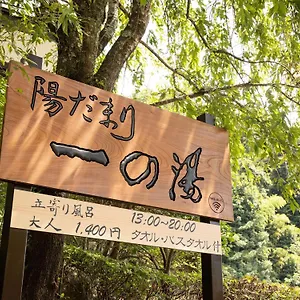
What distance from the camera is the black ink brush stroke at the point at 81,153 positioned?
5.92 feet

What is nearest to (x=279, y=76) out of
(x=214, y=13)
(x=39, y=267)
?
(x=214, y=13)

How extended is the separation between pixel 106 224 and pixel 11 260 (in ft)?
1.38

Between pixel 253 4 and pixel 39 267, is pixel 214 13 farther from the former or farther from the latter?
pixel 39 267

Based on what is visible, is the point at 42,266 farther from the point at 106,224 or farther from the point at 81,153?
the point at 81,153

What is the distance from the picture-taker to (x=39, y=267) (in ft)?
7.32

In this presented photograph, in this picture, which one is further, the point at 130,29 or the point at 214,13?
the point at 214,13

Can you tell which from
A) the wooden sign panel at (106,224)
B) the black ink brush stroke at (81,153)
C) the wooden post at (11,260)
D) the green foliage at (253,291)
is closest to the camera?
the wooden post at (11,260)

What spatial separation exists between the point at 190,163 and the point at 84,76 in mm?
947

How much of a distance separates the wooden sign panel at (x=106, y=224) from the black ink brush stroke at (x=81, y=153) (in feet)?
0.68

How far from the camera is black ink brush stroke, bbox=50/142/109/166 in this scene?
71.0 inches

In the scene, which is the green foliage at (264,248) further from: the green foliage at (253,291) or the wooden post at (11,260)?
the wooden post at (11,260)

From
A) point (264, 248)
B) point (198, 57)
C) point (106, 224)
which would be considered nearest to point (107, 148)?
point (106, 224)

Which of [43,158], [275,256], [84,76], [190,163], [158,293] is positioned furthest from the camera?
[275,256]

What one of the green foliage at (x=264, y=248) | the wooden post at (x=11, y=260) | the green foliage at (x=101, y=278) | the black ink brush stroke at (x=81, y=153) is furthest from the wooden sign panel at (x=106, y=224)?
the green foliage at (x=264, y=248)
